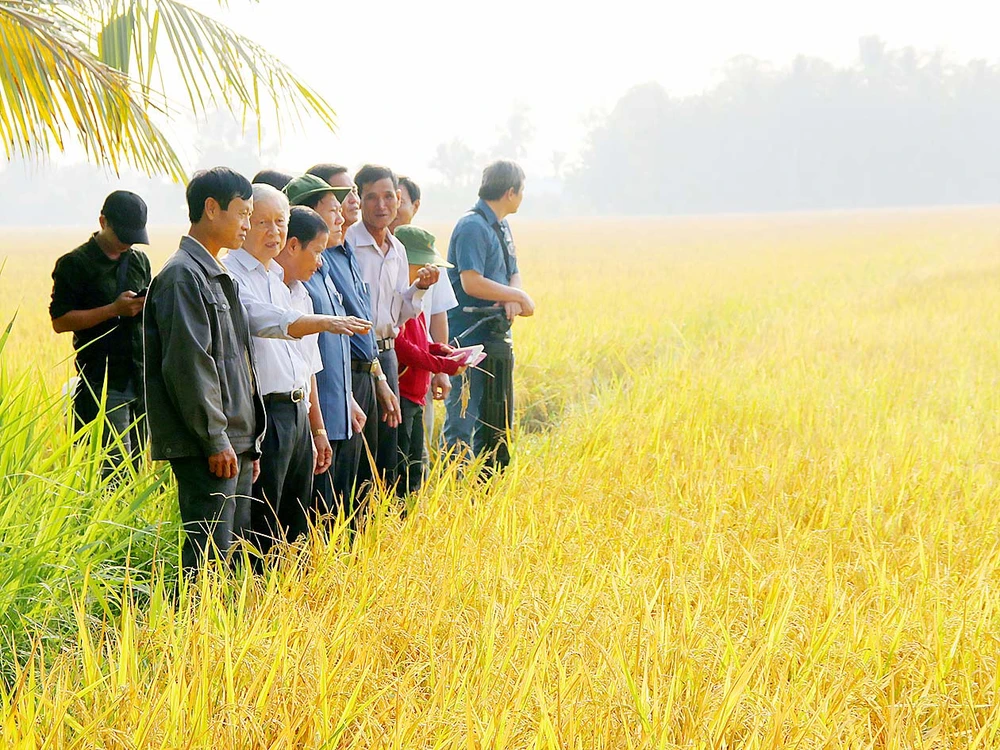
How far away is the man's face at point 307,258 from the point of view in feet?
11.5

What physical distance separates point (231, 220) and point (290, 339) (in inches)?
16.2

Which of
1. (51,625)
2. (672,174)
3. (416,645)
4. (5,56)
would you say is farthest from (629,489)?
(672,174)

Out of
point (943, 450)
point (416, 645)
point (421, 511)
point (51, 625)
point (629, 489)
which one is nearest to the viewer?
point (416, 645)

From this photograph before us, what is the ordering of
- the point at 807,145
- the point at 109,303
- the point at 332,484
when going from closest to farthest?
the point at 332,484 → the point at 109,303 → the point at 807,145

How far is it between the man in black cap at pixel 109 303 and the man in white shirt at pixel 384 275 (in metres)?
0.85

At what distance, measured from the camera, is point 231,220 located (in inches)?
121

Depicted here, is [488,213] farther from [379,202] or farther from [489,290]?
[379,202]

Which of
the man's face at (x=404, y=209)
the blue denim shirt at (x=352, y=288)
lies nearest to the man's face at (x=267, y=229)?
the blue denim shirt at (x=352, y=288)

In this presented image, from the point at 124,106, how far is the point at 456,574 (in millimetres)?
2139

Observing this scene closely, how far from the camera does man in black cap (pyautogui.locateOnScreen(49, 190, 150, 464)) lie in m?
4.34

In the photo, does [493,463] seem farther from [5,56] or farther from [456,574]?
[5,56]

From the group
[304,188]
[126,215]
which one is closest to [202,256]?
[304,188]

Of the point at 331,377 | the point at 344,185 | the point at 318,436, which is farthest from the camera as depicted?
the point at 344,185

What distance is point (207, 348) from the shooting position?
2.98 metres
